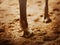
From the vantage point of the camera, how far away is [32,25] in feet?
6.10

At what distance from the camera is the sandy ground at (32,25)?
1.63 m

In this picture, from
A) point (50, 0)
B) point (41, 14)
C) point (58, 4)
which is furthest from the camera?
point (50, 0)

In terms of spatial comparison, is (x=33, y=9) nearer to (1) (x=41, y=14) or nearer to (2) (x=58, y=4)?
(1) (x=41, y=14)

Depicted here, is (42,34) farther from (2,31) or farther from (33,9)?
(33,9)

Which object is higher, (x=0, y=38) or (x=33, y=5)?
(x=33, y=5)

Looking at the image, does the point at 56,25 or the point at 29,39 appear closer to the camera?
the point at 29,39

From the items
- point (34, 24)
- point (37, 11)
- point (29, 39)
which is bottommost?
point (29, 39)

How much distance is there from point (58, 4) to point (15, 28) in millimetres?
732

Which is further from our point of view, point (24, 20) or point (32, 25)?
point (32, 25)

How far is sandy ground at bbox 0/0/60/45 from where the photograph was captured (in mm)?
1630

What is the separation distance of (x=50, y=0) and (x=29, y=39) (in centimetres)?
92

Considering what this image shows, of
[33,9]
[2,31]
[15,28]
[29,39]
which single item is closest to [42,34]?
[29,39]

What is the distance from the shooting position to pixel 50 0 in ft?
7.84

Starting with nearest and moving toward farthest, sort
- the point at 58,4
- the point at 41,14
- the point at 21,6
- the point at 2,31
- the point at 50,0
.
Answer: the point at 21,6 → the point at 2,31 → the point at 41,14 → the point at 58,4 → the point at 50,0
